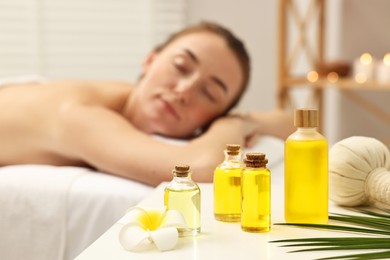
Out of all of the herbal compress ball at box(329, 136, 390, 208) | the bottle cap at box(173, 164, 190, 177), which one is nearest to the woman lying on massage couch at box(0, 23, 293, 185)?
the herbal compress ball at box(329, 136, 390, 208)

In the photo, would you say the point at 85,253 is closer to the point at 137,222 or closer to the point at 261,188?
the point at 137,222

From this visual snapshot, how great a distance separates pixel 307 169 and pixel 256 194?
0.33ft

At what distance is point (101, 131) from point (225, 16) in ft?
7.65

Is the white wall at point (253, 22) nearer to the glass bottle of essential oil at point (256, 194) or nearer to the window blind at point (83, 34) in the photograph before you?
the window blind at point (83, 34)

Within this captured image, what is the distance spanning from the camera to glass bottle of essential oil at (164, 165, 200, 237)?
3.29ft

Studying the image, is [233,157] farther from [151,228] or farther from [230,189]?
[151,228]

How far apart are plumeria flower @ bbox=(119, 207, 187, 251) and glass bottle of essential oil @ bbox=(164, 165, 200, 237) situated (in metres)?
0.02

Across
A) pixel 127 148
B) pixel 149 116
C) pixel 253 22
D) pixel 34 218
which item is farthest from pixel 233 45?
pixel 253 22

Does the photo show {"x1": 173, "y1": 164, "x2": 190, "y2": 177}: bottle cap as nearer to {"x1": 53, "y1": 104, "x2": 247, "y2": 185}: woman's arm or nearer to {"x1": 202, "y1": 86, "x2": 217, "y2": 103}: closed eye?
{"x1": 53, "y1": 104, "x2": 247, "y2": 185}: woman's arm

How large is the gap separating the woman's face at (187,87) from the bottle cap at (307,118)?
3.30 ft

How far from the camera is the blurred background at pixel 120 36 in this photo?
389cm

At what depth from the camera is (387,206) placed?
1.15m

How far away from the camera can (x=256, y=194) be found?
101cm

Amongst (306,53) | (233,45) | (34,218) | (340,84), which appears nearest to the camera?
(34,218)
